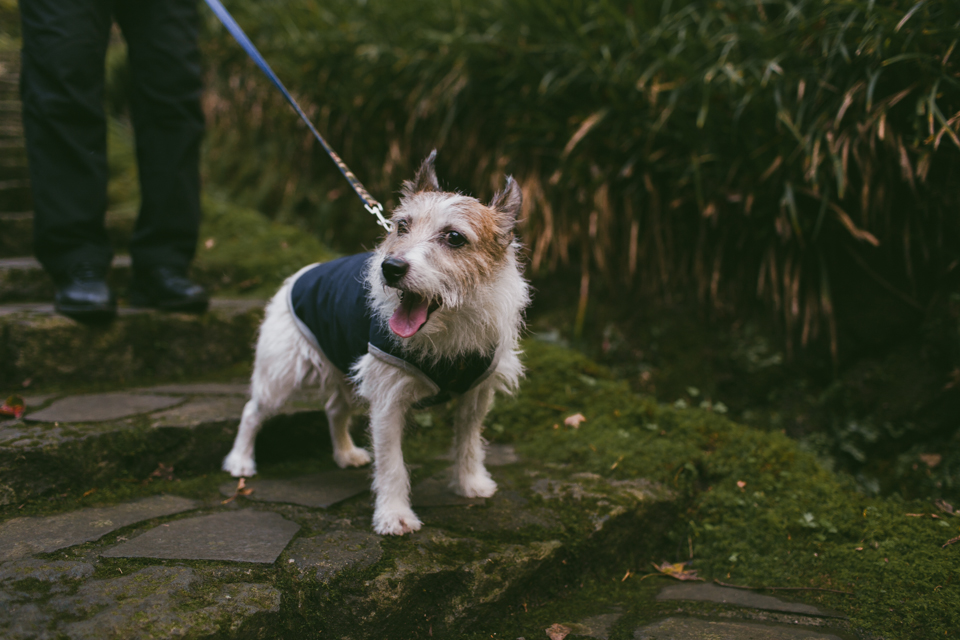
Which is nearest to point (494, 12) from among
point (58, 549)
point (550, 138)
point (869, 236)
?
point (550, 138)

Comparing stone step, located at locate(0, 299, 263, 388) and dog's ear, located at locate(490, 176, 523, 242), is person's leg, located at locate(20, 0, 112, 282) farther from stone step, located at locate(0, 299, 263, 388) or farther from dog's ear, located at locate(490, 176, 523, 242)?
dog's ear, located at locate(490, 176, 523, 242)

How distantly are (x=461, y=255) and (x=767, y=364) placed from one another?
242 centimetres

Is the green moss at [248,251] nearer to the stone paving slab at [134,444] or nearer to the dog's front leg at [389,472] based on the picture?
the stone paving slab at [134,444]

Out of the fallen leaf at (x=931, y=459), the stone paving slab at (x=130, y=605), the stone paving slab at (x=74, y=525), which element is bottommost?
the stone paving slab at (x=74, y=525)

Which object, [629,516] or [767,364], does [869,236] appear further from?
[629,516]

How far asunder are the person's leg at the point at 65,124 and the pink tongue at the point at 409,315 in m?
2.05

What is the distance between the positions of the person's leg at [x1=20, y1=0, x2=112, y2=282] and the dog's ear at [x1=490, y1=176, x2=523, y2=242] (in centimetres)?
222

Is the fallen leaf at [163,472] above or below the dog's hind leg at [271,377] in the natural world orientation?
below

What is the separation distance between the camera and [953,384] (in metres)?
2.98

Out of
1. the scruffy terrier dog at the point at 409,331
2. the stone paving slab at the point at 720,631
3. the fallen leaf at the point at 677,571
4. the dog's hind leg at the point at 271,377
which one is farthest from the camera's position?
the dog's hind leg at the point at 271,377

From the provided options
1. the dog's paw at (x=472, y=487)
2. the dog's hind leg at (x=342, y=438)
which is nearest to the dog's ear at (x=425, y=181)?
the dog's hind leg at (x=342, y=438)

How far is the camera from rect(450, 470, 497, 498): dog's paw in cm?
258

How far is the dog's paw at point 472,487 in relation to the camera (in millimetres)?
2580

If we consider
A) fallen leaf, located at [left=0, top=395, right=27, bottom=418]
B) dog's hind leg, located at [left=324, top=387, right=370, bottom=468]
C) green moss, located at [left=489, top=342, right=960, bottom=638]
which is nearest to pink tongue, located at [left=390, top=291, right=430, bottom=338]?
dog's hind leg, located at [left=324, top=387, right=370, bottom=468]
